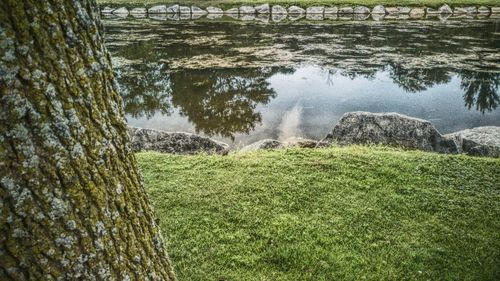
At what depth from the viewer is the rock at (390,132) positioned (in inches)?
307

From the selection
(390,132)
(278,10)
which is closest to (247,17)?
(278,10)

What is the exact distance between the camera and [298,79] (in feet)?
45.5

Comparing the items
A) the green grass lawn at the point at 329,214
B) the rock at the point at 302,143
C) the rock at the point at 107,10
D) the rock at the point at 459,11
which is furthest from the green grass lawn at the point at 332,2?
the green grass lawn at the point at 329,214

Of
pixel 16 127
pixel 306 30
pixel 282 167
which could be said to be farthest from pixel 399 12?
pixel 16 127

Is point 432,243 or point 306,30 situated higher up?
point 306,30

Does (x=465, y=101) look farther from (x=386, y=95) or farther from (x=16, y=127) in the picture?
(x=16, y=127)

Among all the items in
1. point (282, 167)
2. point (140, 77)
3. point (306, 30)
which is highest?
point (306, 30)

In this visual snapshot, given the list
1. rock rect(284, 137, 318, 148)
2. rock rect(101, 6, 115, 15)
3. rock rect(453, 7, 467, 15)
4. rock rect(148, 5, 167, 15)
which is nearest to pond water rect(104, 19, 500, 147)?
rock rect(284, 137, 318, 148)

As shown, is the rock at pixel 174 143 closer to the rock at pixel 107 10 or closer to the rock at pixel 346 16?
Answer: the rock at pixel 346 16

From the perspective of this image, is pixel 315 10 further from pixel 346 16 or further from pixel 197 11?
pixel 197 11

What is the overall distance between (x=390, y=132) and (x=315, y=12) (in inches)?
946

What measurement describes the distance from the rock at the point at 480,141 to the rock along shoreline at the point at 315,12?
21297 millimetres

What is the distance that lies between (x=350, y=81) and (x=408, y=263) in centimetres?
1037

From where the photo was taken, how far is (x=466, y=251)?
13.6 ft
